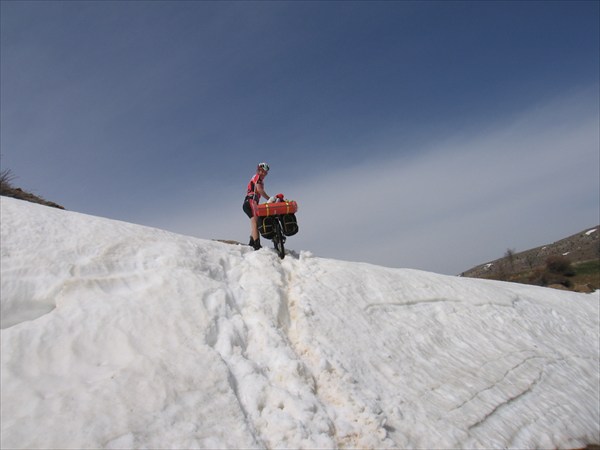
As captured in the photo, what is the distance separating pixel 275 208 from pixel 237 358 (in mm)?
5109

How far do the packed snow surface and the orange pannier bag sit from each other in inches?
44.5

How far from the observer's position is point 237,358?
5582mm

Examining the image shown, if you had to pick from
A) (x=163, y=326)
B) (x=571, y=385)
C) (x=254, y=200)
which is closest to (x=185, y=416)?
(x=163, y=326)

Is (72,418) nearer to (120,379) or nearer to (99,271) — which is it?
(120,379)

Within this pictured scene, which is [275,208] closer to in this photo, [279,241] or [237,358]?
[279,241]

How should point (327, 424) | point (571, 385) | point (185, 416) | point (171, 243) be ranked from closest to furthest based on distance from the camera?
point (185, 416)
point (327, 424)
point (171, 243)
point (571, 385)

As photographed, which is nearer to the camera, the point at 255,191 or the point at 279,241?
the point at 279,241

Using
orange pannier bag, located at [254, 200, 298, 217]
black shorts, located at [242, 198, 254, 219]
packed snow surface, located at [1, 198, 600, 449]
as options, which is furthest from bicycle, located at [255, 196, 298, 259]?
packed snow surface, located at [1, 198, 600, 449]

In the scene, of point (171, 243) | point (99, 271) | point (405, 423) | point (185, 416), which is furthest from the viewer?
point (171, 243)

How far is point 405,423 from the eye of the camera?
5.56 metres

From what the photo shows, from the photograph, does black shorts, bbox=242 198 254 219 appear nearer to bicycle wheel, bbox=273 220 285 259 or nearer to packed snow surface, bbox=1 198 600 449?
bicycle wheel, bbox=273 220 285 259

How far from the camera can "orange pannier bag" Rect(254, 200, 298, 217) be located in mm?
10023

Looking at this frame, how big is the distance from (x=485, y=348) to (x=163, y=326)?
7060 millimetres

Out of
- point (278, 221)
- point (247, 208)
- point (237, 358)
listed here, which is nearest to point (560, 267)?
point (278, 221)
